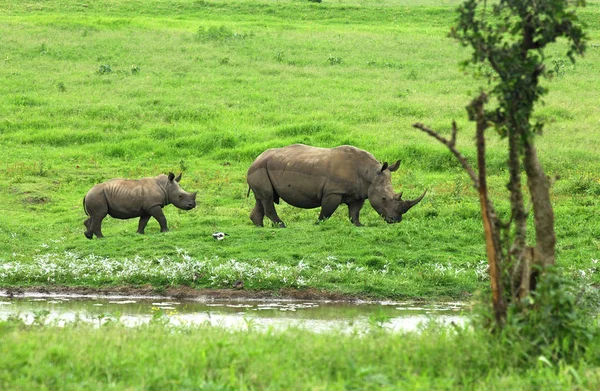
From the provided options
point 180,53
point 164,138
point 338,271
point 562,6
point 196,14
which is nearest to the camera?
point 562,6

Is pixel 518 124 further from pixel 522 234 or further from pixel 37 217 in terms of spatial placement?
pixel 37 217

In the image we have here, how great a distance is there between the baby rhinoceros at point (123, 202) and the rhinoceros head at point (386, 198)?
3560mm

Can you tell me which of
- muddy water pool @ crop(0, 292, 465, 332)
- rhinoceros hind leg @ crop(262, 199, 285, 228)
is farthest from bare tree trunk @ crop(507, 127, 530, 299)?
rhinoceros hind leg @ crop(262, 199, 285, 228)

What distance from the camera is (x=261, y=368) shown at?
7.02 metres

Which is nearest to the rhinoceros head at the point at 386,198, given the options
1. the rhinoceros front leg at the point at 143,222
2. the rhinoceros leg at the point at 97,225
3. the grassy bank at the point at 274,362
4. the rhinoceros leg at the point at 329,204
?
the rhinoceros leg at the point at 329,204

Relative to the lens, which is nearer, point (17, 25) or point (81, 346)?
point (81, 346)

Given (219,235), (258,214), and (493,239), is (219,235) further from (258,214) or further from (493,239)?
(493,239)

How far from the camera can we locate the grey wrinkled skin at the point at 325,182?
17200 millimetres

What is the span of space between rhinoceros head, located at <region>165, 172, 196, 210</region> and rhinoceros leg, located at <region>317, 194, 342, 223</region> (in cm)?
239

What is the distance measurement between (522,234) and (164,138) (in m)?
17.3

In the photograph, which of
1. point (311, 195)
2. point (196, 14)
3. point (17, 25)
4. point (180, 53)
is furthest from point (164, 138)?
point (196, 14)

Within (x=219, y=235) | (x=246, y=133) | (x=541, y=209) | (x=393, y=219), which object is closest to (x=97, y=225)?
(x=219, y=235)

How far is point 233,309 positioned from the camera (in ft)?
40.2

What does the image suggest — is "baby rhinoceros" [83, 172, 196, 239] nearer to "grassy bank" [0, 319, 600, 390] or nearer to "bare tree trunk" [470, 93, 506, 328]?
"grassy bank" [0, 319, 600, 390]
